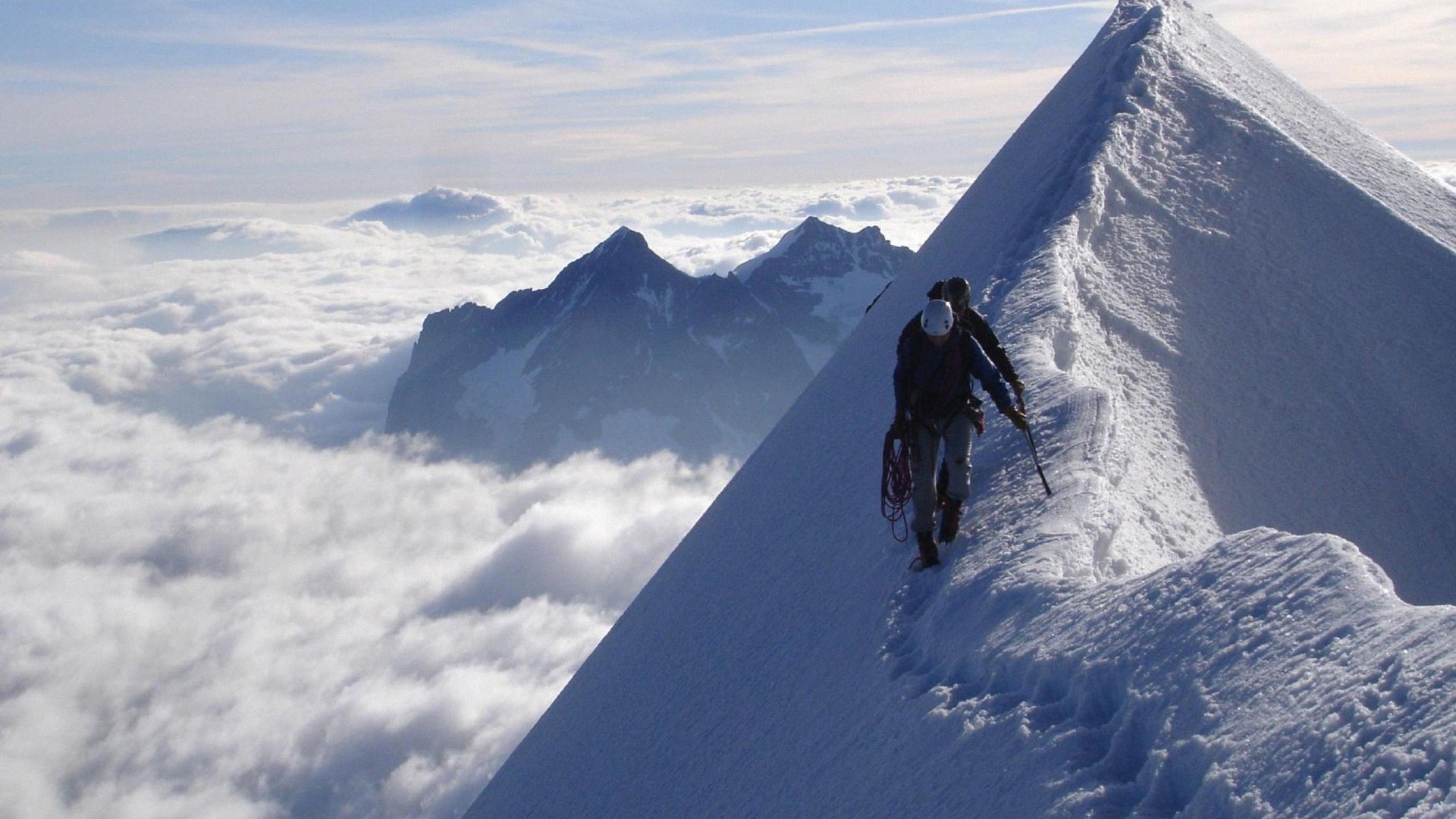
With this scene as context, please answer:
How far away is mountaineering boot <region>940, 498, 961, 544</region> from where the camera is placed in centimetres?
912

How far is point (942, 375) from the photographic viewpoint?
861cm

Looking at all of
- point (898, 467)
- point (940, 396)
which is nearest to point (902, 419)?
point (940, 396)

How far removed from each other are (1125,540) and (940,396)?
216 centimetres

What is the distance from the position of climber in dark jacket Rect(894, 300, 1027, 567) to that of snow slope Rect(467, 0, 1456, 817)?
0.88 meters

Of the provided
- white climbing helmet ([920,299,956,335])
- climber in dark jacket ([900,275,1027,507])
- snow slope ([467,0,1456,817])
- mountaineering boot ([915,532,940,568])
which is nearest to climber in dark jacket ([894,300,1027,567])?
white climbing helmet ([920,299,956,335])

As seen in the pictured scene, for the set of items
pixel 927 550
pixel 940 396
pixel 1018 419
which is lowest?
pixel 927 550

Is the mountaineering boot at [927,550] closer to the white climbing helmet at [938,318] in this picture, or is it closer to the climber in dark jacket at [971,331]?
the climber in dark jacket at [971,331]

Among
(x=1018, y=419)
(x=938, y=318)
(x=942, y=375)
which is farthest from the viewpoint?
(x=1018, y=419)

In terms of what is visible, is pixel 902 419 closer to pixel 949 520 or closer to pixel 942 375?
pixel 942 375

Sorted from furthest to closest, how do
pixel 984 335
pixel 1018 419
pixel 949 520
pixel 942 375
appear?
pixel 949 520
pixel 984 335
pixel 1018 419
pixel 942 375

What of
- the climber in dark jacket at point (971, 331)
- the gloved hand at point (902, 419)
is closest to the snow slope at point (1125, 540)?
the climber in dark jacket at point (971, 331)

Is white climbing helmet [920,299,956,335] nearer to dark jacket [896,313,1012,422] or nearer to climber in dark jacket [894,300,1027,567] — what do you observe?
climber in dark jacket [894,300,1027,567]

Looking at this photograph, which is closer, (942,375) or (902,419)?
(942,375)

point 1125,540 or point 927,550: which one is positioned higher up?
point 1125,540
